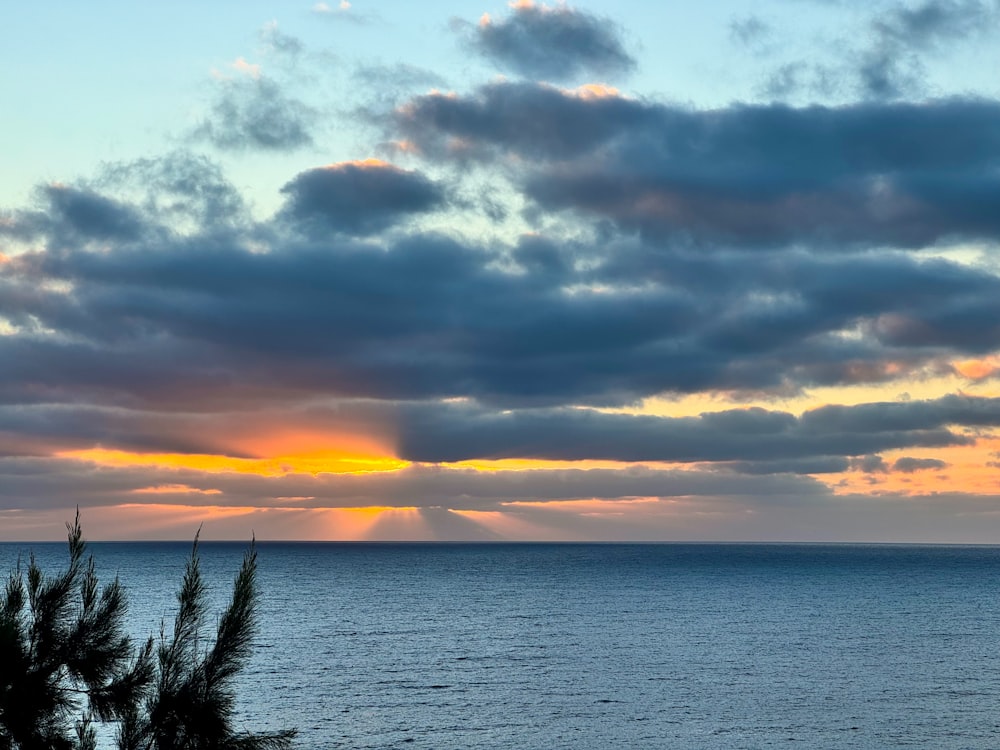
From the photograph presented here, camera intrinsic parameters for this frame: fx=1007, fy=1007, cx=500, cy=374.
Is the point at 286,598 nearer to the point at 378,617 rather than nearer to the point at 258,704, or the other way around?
the point at 378,617

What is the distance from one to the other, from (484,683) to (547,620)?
55.4 meters

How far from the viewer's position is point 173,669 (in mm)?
22750

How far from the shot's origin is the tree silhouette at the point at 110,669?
22.0 m

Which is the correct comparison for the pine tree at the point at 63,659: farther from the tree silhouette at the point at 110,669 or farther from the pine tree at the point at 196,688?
the pine tree at the point at 196,688

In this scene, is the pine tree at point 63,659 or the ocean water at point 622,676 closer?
the pine tree at point 63,659

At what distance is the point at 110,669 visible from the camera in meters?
23.7

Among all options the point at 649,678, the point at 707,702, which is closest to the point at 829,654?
the point at 649,678

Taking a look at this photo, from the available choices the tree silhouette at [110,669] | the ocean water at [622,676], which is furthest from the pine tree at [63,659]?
the ocean water at [622,676]

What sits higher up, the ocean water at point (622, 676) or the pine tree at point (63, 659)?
the pine tree at point (63, 659)

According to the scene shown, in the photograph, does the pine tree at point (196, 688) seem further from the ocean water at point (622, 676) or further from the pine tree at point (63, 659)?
the ocean water at point (622, 676)

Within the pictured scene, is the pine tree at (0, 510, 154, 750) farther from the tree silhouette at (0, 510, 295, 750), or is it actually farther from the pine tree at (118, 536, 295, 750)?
the pine tree at (118, 536, 295, 750)

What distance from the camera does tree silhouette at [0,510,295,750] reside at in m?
22.0

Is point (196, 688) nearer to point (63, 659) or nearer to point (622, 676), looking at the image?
point (63, 659)

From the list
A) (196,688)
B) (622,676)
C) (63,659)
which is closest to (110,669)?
(63,659)
